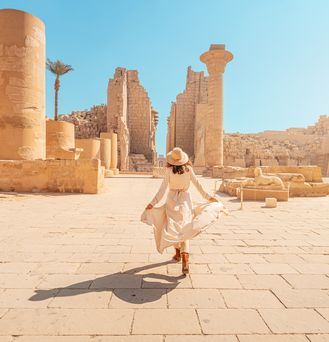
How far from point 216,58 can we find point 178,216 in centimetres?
1859

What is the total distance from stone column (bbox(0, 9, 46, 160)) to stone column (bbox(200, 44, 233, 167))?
12.9 meters

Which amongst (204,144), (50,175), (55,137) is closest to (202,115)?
(204,144)

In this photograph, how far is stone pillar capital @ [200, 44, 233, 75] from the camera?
19.3 m

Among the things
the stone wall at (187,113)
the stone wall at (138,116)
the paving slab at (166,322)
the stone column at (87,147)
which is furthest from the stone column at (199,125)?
the paving slab at (166,322)

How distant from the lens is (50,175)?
941 cm

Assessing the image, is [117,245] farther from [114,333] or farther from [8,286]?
[114,333]

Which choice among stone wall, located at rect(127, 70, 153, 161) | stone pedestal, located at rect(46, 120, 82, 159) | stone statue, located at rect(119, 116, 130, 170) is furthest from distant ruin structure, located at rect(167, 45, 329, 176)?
stone pedestal, located at rect(46, 120, 82, 159)

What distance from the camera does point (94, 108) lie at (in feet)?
99.4

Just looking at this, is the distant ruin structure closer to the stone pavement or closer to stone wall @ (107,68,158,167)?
stone wall @ (107,68,158,167)

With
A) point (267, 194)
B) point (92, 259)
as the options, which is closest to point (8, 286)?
point (92, 259)

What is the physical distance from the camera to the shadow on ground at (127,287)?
2.59 meters

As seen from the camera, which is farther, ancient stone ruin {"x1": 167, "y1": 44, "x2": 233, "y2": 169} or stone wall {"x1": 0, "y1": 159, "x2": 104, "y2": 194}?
ancient stone ruin {"x1": 167, "y1": 44, "x2": 233, "y2": 169}

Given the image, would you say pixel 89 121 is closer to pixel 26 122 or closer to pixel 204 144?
pixel 204 144

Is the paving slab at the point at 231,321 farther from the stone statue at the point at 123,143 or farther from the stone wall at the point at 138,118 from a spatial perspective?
the stone wall at the point at 138,118
